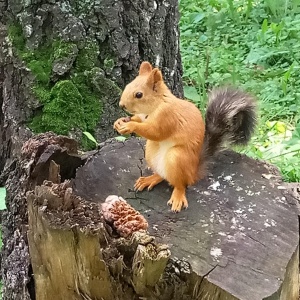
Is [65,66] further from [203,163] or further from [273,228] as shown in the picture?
[273,228]

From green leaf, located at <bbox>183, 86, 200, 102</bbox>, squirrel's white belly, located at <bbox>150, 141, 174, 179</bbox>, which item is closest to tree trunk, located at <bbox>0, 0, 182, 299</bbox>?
squirrel's white belly, located at <bbox>150, 141, 174, 179</bbox>

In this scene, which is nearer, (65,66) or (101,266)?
(101,266)

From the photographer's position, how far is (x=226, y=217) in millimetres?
1873

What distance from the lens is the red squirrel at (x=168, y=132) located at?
1916 mm

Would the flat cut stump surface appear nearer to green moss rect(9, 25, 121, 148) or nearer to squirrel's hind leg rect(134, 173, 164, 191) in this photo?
squirrel's hind leg rect(134, 173, 164, 191)

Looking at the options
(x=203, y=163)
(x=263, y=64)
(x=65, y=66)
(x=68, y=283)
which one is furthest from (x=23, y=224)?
(x=263, y=64)

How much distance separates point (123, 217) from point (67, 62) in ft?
3.45

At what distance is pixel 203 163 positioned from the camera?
2039mm

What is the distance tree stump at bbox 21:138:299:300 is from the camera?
162cm

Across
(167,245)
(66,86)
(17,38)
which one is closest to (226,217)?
(167,245)

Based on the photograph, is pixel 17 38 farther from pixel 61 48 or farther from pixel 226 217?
pixel 226 217

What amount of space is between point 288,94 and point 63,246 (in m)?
2.50

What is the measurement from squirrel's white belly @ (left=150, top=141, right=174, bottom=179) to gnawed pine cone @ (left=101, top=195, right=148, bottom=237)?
0.19m

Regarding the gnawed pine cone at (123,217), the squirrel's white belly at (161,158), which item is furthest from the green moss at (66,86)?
the gnawed pine cone at (123,217)
